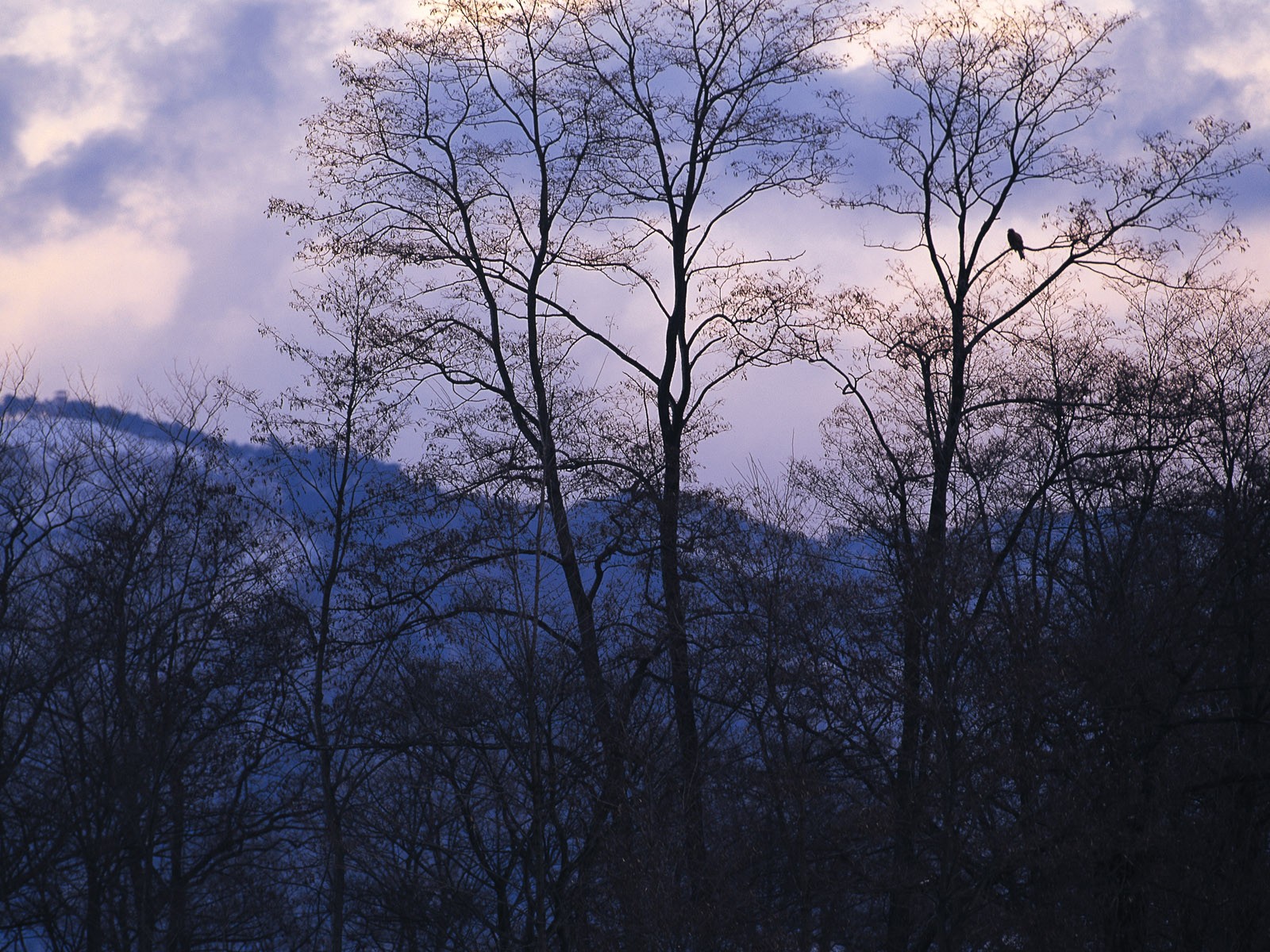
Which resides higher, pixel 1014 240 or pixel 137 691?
pixel 1014 240

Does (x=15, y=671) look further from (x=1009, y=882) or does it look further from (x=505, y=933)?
(x=1009, y=882)

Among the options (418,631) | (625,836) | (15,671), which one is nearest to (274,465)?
(418,631)

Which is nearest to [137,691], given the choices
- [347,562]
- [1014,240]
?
[347,562]

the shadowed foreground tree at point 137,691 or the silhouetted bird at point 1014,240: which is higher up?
the silhouetted bird at point 1014,240

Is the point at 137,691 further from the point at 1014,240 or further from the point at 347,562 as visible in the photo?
the point at 1014,240

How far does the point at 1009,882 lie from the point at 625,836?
16.2 ft

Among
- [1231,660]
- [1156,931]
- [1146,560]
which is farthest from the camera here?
[1146,560]

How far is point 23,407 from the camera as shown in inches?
712

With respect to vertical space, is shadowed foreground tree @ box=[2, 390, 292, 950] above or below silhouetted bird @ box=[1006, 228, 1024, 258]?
below

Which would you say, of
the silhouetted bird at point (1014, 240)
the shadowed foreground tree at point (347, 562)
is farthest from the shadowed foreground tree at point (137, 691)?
the silhouetted bird at point (1014, 240)

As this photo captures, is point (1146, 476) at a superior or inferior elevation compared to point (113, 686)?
superior

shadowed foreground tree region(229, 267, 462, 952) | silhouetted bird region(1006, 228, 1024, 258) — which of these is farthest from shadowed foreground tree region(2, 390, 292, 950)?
silhouetted bird region(1006, 228, 1024, 258)

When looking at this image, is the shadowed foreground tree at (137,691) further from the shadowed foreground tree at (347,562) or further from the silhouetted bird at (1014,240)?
the silhouetted bird at (1014,240)

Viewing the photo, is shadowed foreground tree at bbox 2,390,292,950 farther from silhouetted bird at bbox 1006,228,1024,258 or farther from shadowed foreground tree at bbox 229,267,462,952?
silhouetted bird at bbox 1006,228,1024,258
